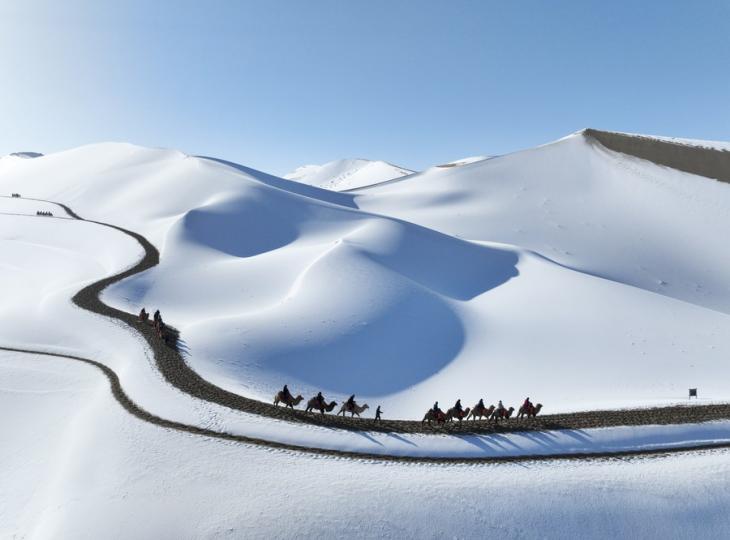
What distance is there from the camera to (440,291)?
35312 millimetres

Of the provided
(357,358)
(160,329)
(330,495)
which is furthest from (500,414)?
(160,329)

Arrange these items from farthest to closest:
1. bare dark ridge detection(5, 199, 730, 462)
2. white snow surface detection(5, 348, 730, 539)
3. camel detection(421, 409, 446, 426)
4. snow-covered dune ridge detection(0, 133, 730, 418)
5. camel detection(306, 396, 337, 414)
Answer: snow-covered dune ridge detection(0, 133, 730, 418) < camel detection(306, 396, 337, 414) < camel detection(421, 409, 446, 426) < bare dark ridge detection(5, 199, 730, 462) < white snow surface detection(5, 348, 730, 539)

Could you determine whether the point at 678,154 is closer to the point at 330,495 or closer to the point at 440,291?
the point at 440,291

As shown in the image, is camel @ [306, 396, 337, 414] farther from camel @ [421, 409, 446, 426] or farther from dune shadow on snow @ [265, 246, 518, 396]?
dune shadow on snow @ [265, 246, 518, 396]

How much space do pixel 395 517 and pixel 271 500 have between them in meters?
3.67

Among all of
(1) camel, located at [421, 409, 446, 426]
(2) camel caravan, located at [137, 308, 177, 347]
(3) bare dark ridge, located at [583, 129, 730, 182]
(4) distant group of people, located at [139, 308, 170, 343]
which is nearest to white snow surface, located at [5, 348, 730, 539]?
(1) camel, located at [421, 409, 446, 426]

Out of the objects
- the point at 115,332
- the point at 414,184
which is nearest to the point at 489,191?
the point at 414,184

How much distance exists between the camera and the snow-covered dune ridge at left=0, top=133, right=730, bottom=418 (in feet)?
80.5

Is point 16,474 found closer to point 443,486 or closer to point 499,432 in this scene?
point 443,486

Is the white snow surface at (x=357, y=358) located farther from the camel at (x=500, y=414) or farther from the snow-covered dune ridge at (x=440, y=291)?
Answer: the camel at (x=500, y=414)

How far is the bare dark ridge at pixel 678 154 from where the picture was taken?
78.0 metres

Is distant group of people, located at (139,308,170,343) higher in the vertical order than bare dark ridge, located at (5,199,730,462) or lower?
higher

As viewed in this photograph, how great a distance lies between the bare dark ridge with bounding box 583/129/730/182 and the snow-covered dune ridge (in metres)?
8.50

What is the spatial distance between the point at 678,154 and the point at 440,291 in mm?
73758
